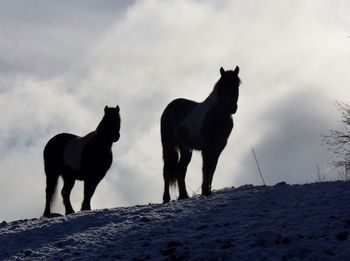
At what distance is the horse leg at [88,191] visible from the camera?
1483 cm

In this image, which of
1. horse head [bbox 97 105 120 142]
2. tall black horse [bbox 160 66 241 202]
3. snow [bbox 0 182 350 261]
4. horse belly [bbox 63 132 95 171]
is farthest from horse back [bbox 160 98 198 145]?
snow [bbox 0 182 350 261]

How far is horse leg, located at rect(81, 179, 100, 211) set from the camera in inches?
584

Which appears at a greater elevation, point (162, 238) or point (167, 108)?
point (167, 108)

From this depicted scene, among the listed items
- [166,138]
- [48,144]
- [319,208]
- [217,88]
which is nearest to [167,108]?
[166,138]

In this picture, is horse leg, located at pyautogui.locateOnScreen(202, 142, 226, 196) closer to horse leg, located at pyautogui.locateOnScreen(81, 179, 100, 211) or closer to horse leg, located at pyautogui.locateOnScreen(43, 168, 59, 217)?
horse leg, located at pyautogui.locateOnScreen(81, 179, 100, 211)

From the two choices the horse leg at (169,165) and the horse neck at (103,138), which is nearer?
the horse leg at (169,165)

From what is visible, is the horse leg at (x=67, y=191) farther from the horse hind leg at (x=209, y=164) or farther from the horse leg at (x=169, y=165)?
the horse hind leg at (x=209, y=164)

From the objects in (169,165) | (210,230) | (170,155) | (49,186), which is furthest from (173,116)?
(210,230)

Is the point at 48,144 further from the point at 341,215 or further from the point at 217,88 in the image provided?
the point at 341,215

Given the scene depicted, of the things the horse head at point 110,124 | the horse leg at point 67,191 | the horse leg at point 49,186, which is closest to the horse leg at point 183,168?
the horse head at point 110,124

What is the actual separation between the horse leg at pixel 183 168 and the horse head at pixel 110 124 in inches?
70.2

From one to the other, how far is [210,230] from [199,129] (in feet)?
15.8

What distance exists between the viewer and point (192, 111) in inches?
567

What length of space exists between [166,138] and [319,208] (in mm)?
6082
